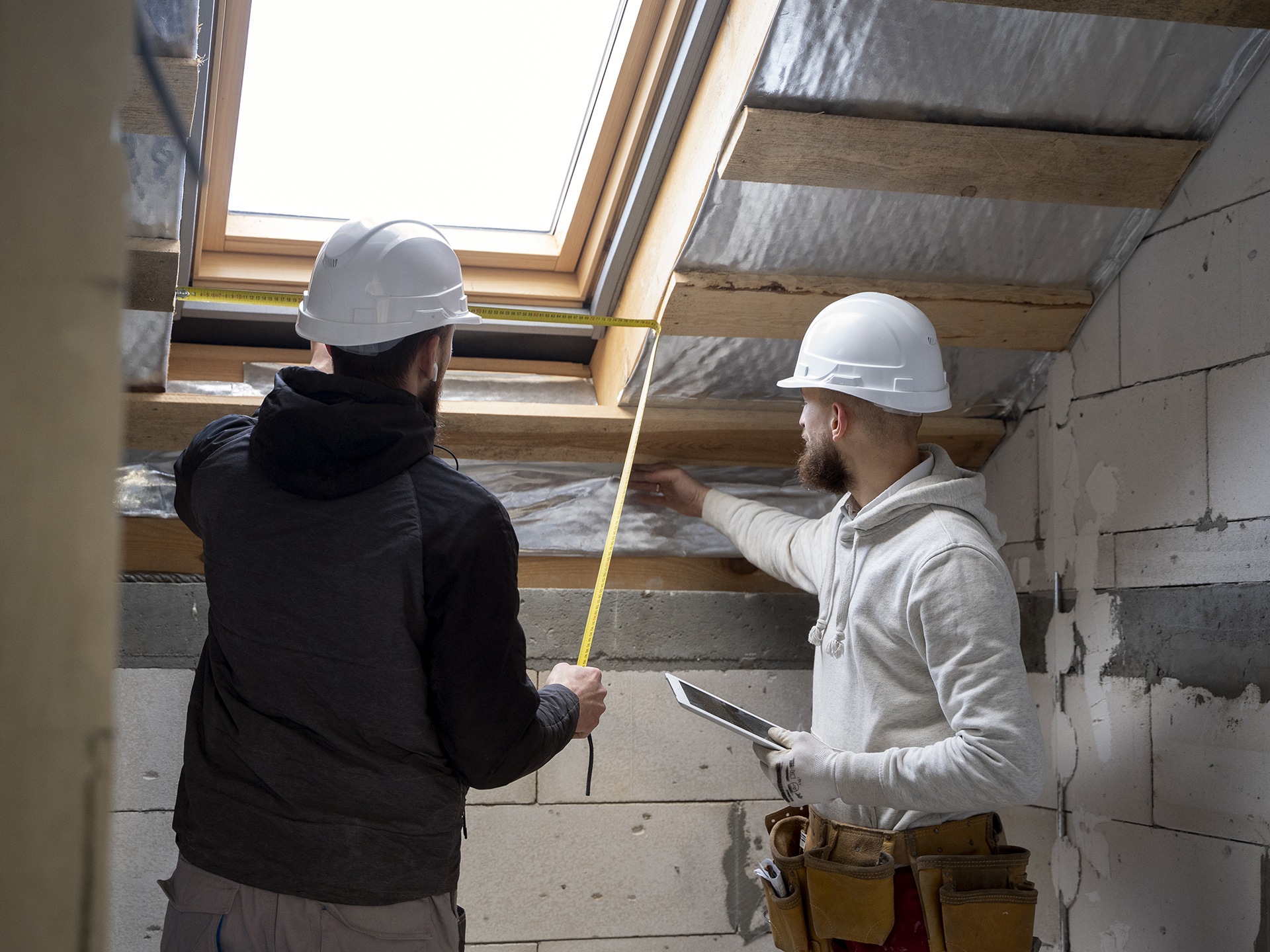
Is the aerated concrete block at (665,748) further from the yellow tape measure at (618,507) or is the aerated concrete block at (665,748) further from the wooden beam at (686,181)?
the wooden beam at (686,181)

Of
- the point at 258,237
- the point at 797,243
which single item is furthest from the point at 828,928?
the point at 258,237

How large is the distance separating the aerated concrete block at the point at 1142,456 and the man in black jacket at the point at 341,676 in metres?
1.46

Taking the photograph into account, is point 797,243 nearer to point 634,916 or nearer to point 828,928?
point 828,928

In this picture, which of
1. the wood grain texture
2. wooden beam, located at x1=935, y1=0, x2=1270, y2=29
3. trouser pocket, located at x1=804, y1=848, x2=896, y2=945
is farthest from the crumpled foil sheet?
trouser pocket, located at x1=804, y1=848, x2=896, y2=945

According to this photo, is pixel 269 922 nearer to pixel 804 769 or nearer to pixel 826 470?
pixel 804 769

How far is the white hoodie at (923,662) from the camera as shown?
167 centimetres

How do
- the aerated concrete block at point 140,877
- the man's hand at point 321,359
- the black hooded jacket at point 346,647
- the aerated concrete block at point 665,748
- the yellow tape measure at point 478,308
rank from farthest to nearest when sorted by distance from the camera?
the aerated concrete block at point 665,748
the aerated concrete block at point 140,877
the yellow tape measure at point 478,308
the man's hand at point 321,359
the black hooded jacket at point 346,647

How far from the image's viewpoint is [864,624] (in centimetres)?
187

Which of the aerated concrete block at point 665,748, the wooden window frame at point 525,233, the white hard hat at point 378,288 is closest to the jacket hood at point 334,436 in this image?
the white hard hat at point 378,288

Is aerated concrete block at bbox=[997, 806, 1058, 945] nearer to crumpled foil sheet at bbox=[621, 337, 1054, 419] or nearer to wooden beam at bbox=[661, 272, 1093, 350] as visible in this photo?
crumpled foil sheet at bbox=[621, 337, 1054, 419]

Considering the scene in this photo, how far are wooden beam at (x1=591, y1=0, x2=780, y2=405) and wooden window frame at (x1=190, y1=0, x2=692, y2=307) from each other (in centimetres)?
11

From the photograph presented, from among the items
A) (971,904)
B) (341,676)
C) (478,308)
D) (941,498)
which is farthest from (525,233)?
(971,904)

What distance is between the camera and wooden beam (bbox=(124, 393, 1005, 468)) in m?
2.18

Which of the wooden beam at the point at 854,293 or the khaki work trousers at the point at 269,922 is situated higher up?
the wooden beam at the point at 854,293
